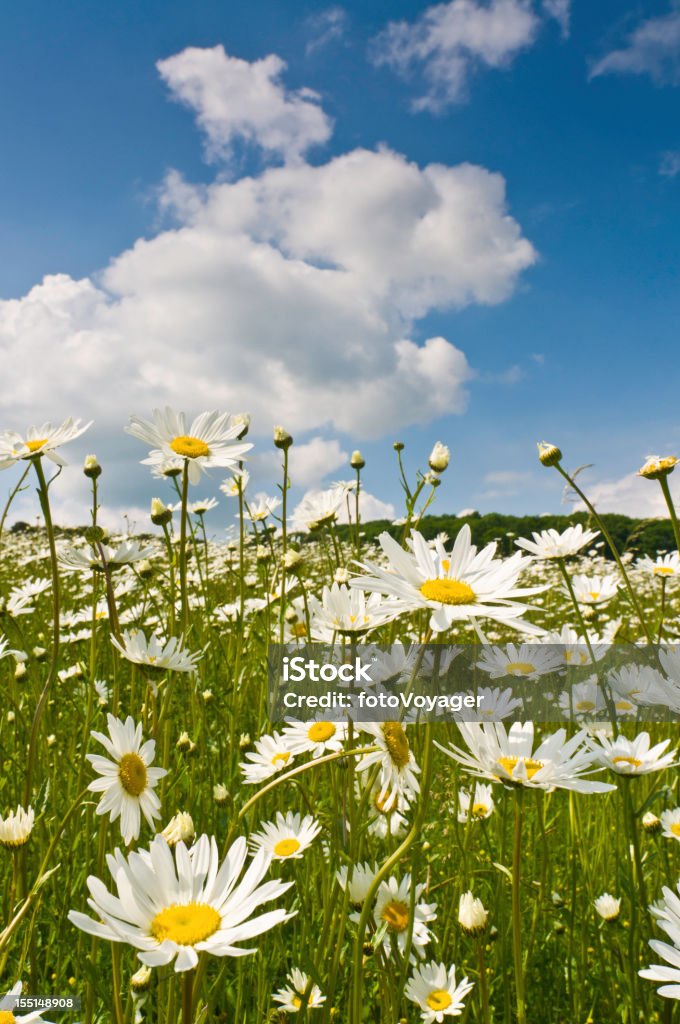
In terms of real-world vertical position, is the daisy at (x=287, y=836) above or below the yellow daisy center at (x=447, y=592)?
below

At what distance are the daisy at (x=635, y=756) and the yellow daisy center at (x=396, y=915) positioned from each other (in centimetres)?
53

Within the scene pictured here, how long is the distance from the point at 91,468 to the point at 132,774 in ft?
3.48

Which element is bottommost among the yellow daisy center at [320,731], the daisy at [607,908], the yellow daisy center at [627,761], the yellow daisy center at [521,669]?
the daisy at [607,908]

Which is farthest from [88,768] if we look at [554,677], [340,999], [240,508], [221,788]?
[554,677]

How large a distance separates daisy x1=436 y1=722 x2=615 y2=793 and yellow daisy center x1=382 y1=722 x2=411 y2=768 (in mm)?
67

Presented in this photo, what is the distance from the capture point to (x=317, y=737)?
1.58m

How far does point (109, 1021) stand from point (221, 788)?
Answer: 1.60 feet

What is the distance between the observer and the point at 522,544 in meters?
2.09

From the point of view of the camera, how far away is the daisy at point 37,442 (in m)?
1.44

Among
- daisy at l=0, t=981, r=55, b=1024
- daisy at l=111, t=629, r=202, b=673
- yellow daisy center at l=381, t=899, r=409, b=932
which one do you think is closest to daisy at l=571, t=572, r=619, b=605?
yellow daisy center at l=381, t=899, r=409, b=932

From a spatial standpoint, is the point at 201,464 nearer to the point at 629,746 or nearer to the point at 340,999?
the point at 629,746

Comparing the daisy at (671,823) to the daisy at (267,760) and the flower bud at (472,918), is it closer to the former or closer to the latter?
the flower bud at (472,918)

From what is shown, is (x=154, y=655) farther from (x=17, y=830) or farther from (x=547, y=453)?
(x=547, y=453)

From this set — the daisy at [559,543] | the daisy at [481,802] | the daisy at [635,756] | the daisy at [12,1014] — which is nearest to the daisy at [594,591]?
the daisy at [559,543]
